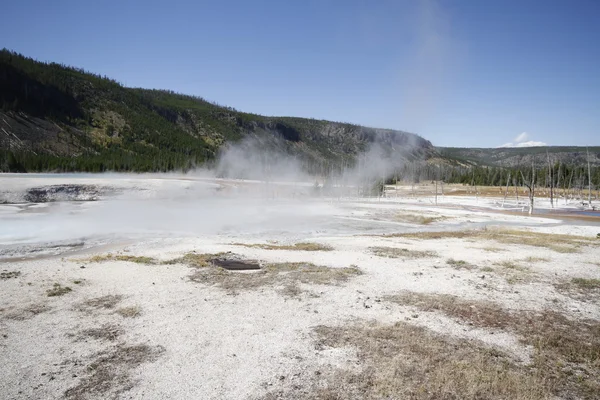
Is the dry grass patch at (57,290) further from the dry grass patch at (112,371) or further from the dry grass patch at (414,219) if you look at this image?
the dry grass patch at (414,219)

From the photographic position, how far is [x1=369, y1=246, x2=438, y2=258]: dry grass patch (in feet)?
67.1

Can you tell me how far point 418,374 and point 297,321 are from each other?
Result: 152 inches

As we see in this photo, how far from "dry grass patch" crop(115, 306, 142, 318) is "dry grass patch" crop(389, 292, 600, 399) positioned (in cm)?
818

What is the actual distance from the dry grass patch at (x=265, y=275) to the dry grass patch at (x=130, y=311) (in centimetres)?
319

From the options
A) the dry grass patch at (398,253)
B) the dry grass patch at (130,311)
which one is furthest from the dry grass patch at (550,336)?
the dry grass patch at (130,311)

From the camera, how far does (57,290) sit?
12.7m

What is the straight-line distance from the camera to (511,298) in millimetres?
12867

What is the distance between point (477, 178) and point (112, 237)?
133861 millimetres

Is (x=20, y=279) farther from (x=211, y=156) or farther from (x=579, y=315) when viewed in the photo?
(x=211, y=156)

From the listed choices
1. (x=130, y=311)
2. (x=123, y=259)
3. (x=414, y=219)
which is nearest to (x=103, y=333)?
(x=130, y=311)

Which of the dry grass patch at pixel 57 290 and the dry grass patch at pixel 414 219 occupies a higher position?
the dry grass patch at pixel 57 290

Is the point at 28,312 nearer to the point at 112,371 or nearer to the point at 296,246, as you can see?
the point at 112,371

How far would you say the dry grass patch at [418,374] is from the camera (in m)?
6.82

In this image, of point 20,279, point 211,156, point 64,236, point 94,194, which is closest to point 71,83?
point 211,156
